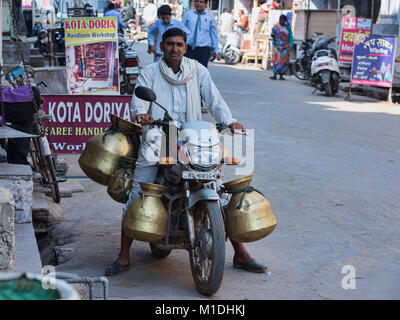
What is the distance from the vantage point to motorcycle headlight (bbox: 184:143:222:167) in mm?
4285

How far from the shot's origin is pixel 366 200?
23.3 feet

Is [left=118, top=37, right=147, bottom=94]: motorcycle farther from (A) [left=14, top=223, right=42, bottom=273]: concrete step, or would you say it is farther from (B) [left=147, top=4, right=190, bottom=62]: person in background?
(A) [left=14, top=223, right=42, bottom=273]: concrete step

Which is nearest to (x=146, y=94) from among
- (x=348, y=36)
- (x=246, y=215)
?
(x=246, y=215)

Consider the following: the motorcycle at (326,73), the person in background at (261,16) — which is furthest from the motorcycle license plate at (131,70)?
the person in background at (261,16)

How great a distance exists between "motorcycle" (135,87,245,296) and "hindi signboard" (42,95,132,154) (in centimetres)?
216

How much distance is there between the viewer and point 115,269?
483 centimetres

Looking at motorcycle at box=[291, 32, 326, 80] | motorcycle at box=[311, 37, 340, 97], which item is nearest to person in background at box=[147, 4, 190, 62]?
motorcycle at box=[311, 37, 340, 97]

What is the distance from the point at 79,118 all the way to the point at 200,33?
5.61 m

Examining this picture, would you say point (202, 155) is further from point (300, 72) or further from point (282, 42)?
point (300, 72)

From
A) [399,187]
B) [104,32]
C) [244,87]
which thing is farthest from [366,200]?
[244,87]

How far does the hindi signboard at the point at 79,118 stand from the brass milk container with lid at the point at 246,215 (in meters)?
2.49

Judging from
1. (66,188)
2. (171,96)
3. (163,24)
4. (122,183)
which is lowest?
(66,188)

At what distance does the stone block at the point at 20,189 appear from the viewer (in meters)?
5.39
